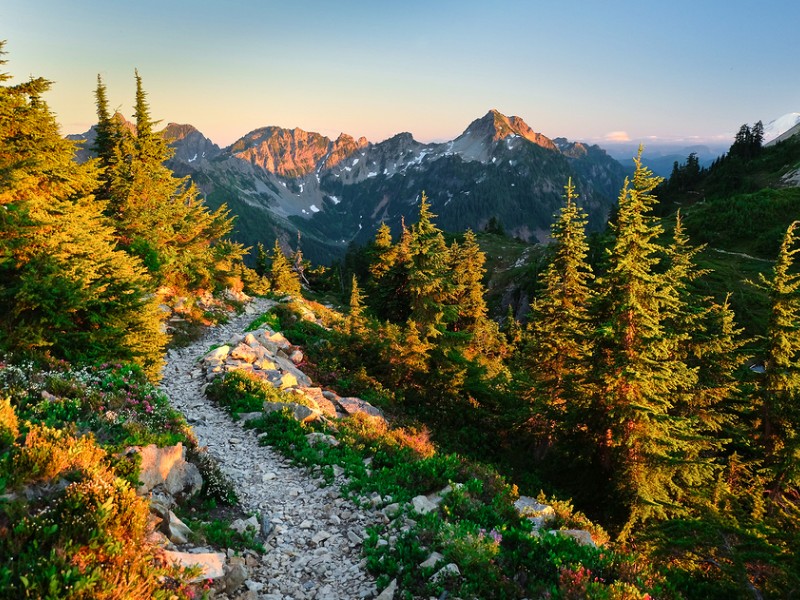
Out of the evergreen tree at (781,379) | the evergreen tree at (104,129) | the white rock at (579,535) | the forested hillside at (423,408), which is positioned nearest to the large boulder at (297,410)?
the forested hillside at (423,408)

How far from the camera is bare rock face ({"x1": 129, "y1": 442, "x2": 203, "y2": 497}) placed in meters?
7.78

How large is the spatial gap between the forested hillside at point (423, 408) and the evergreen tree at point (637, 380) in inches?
3.3

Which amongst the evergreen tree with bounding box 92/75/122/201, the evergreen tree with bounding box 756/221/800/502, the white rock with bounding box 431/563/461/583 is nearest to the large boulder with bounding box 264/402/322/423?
the white rock with bounding box 431/563/461/583

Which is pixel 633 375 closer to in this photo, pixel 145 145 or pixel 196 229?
pixel 196 229

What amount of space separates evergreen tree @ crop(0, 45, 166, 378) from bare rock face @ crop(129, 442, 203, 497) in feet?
17.5

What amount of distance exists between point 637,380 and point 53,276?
1797cm

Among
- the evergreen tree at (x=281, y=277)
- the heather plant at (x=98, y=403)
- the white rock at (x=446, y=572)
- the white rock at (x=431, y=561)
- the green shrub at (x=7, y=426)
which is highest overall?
the green shrub at (x=7, y=426)

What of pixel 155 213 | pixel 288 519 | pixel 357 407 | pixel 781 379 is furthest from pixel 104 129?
pixel 781 379

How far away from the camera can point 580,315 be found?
53.3 feet

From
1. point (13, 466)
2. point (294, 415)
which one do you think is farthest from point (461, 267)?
point (13, 466)

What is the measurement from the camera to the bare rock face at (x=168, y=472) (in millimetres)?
7777

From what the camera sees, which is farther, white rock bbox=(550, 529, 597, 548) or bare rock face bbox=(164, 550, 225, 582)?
white rock bbox=(550, 529, 597, 548)

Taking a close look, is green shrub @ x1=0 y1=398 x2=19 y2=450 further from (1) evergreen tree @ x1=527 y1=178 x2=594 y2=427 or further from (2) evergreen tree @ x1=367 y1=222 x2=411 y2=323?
(2) evergreen tree @ x1=367 y1=222 x2=411 y2=323

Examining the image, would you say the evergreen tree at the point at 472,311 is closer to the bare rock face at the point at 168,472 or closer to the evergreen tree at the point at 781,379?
the evergreen tree at the point at 781,379
